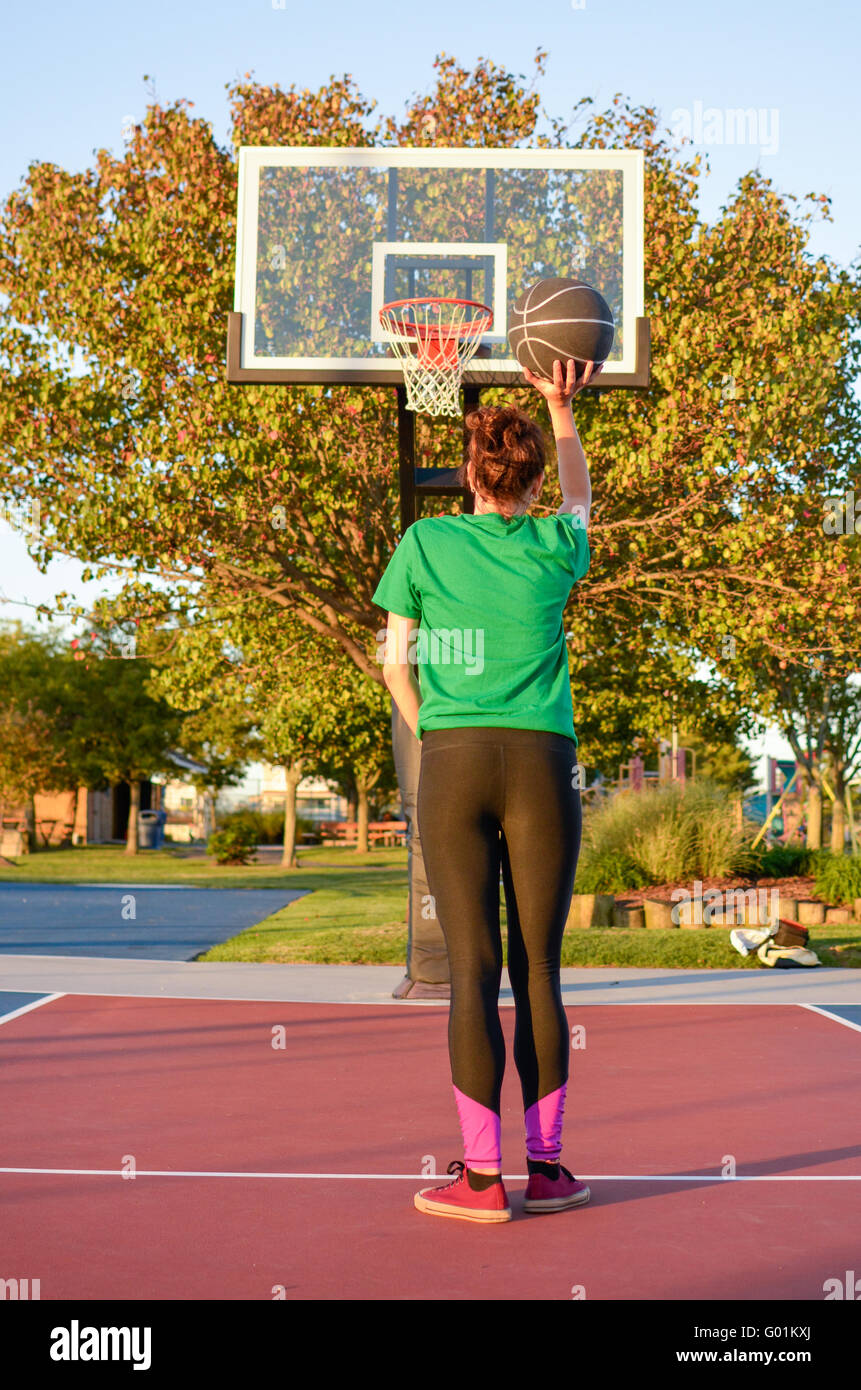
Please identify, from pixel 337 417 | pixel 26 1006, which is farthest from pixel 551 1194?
pixel 337 417

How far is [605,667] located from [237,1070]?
10.9 m

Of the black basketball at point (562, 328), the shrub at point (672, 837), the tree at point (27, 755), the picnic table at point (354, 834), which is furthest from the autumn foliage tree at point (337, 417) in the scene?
the picnic table at point (354, 834)

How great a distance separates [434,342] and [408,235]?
1.21 meters

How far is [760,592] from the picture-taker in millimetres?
14023

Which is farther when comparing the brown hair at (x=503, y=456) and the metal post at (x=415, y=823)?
the metal post at (x=415, y=823)

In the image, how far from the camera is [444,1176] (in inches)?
180

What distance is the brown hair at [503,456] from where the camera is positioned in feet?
14.1

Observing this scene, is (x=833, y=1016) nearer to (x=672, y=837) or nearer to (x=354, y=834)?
→ (x=672, y=837)

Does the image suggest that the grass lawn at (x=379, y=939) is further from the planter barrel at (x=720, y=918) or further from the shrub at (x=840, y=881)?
the planter barrel at (x=720, y=918)

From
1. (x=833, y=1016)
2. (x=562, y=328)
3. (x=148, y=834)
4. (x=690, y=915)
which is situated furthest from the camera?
(x=148, y=834)

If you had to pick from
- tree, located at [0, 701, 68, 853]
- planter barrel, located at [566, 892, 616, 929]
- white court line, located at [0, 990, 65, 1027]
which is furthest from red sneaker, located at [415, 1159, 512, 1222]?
tree, located at [0, 701, 68, 853]

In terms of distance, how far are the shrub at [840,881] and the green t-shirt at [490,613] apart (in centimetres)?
1249

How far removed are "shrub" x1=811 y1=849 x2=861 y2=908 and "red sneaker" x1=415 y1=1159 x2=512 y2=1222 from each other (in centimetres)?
1248

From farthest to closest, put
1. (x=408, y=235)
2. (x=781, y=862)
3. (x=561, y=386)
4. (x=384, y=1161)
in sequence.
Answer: (x=781, y=862), (x=408, y=235), (x=384, y=1161), (x=561, y=386)
